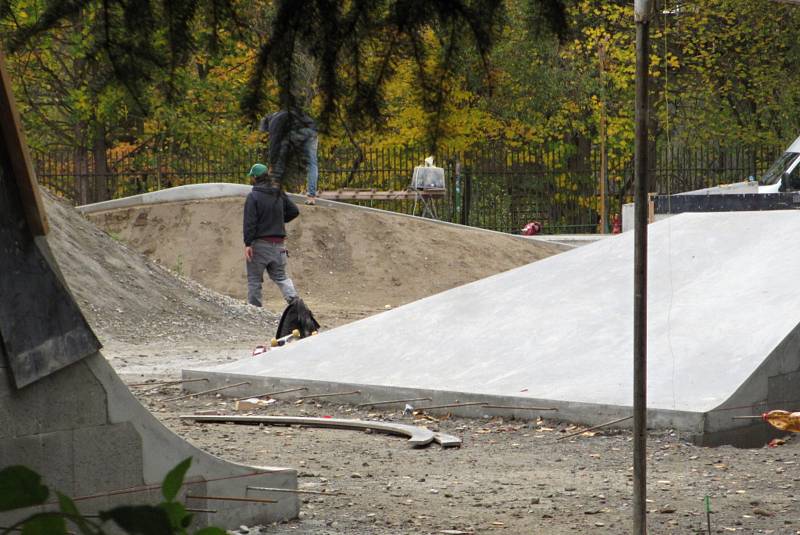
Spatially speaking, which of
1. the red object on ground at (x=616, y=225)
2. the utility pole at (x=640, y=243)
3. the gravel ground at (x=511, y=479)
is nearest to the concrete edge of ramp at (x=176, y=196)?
the red object on ground at (x=616, y=225)

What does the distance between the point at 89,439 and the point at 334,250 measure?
20.1 metres

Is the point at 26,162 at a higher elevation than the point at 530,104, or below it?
below

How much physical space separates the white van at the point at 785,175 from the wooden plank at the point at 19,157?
16.3 metres

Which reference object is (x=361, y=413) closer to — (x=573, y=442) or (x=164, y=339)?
(x=573, y=442)

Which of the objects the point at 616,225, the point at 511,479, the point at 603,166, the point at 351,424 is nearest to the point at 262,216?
the point at 351,424

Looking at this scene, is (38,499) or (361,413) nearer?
(38,499)

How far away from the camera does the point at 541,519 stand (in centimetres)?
650

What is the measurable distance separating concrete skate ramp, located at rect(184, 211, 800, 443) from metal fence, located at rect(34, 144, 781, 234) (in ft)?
61.5

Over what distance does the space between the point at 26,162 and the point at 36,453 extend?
3.80 feet

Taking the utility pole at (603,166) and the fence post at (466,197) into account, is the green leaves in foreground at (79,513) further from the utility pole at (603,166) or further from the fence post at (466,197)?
the fence post at (466,197)

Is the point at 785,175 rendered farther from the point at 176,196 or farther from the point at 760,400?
the point at 176,196

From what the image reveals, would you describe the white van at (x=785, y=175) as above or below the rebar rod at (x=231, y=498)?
above

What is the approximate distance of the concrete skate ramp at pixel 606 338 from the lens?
28.7ft

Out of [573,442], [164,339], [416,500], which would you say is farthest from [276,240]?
[416,500]
